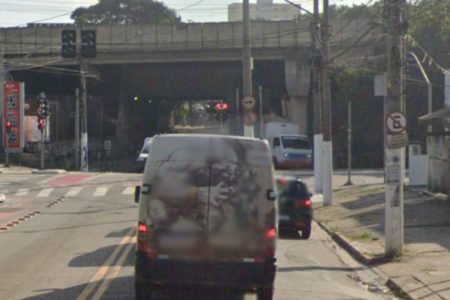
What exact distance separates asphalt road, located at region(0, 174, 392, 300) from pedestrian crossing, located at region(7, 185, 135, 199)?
314 cm

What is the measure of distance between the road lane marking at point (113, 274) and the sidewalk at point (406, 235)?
4.48m

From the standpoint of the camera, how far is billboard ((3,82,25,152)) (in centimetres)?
5634

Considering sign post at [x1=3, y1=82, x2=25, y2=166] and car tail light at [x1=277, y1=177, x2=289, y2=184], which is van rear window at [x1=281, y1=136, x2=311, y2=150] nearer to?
sign post at [x1=3, y1=82, x2=25, y2=166]

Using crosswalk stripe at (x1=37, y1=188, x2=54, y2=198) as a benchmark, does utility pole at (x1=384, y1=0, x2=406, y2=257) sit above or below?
above

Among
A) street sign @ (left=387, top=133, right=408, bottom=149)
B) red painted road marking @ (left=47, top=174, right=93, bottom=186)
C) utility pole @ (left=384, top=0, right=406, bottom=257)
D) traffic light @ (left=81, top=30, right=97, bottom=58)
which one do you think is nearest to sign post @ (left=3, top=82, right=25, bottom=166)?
red painted road marking @ (left=47, top=174, right=93, bottom=186)

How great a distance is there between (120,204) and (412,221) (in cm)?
1126

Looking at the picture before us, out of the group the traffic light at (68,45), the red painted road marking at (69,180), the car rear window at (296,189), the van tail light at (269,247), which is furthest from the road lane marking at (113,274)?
the red painted road marking at (69,180)

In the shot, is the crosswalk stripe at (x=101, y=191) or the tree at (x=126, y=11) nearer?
the crosswalk stripe at (x=101, y=191)

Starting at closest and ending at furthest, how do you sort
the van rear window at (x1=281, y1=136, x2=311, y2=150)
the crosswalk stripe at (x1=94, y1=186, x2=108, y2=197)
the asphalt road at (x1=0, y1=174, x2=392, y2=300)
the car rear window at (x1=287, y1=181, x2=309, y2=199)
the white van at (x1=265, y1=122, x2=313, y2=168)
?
the car rear window at (x1=287, y1=181, x2=309, y2=199) → the asphalt road at (x1=0, y1=174, x2=392, y2=300) → the crosswalk stripe at (x1=94, y1=186, x2=108, y2=197) → the white van at (x1=265, y1=122, x2=313, y2=168) → the van rear window at (x1=281, y1=136, x2=311, y2=150)

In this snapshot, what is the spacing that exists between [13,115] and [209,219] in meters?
47.0

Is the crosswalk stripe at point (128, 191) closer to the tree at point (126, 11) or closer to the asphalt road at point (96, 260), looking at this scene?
the asphalt road at point (96, 260)

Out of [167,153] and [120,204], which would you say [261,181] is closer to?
[167,153]

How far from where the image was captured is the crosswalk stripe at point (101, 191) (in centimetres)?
3622

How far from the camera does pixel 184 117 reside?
103m
